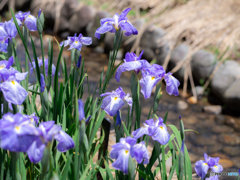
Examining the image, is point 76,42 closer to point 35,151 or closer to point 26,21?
point 26,21

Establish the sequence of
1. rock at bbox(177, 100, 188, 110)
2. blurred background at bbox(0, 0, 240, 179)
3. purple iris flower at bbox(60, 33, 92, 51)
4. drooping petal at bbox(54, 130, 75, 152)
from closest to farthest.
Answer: drooping petal at bbox(54, 130, 75, 152)
purple iris flower at bbox(60, 33, 92, 51)
blurred background at bbox(0, 0, 240, 179)
rock at bbox(177, 100, 188, 110)

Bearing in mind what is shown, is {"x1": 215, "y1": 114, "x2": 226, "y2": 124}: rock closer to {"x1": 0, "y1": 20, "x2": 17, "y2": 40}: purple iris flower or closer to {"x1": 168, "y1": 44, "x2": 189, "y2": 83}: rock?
→ {"x1": 168, "y1": 44, "x2": 189, "y2": 83}: rock

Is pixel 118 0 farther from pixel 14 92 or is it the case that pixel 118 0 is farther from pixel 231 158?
pixel 14 92

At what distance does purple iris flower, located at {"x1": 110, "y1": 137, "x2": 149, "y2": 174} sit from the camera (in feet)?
2.60

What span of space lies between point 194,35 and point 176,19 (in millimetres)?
515

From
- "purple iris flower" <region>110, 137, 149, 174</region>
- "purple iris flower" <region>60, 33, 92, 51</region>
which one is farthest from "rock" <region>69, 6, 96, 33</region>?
"purple iris flower" <region>110, 137, 149, 174</region>

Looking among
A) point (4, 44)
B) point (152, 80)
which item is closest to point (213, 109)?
point (152, 80)

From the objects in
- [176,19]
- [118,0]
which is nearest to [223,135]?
[176,19]

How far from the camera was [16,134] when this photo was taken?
1.94 ft

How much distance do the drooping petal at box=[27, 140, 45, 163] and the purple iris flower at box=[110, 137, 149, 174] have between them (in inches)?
9.9

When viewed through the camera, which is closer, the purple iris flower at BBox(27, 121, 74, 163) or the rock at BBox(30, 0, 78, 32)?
the purple iris flower at BBox(27, 121, 74, 163)

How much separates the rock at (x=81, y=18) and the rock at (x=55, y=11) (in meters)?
0.20

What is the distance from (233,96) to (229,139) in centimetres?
59

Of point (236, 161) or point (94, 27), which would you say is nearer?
point (236, 161)
